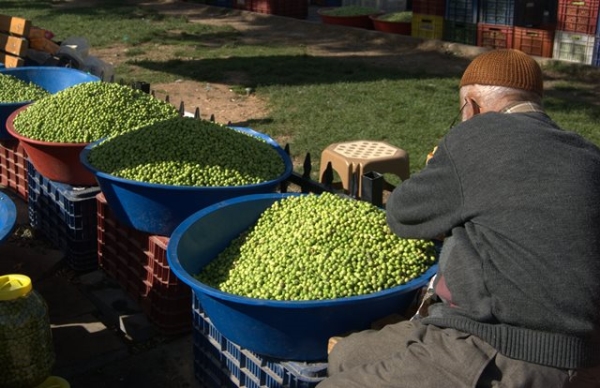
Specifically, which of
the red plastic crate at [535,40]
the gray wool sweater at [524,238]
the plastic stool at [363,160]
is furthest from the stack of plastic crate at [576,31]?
the gray wool sweater at [524,238]

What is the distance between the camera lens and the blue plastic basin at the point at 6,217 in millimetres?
3428

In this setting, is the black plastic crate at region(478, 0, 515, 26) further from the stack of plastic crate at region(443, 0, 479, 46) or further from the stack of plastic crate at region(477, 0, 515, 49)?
the stack of plastic crate at region(443, 0, 479, 46)

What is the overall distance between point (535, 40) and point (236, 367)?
31.4 ft

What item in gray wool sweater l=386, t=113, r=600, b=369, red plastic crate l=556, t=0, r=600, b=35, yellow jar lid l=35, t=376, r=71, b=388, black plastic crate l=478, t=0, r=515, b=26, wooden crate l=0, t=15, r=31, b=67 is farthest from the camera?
black plastic crate l=478, t=0, r=515, b=26

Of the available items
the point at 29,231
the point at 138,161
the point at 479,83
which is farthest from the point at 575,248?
the point at 29,231

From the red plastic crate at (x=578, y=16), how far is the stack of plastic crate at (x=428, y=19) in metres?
2.26

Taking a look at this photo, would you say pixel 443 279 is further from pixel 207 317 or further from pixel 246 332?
pixel 207 317

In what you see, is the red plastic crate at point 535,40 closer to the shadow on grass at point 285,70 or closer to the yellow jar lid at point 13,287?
the shadow on grass at point 285,70

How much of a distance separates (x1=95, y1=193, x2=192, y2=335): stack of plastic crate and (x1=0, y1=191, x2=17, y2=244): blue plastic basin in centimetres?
82

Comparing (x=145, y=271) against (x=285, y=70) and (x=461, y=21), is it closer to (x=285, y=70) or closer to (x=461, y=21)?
(x=285, y=70)

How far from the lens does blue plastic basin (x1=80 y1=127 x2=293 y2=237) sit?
4059 mm

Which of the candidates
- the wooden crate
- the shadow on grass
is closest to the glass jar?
the wooden crate

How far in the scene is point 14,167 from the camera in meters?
6.28

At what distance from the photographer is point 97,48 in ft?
46.3
